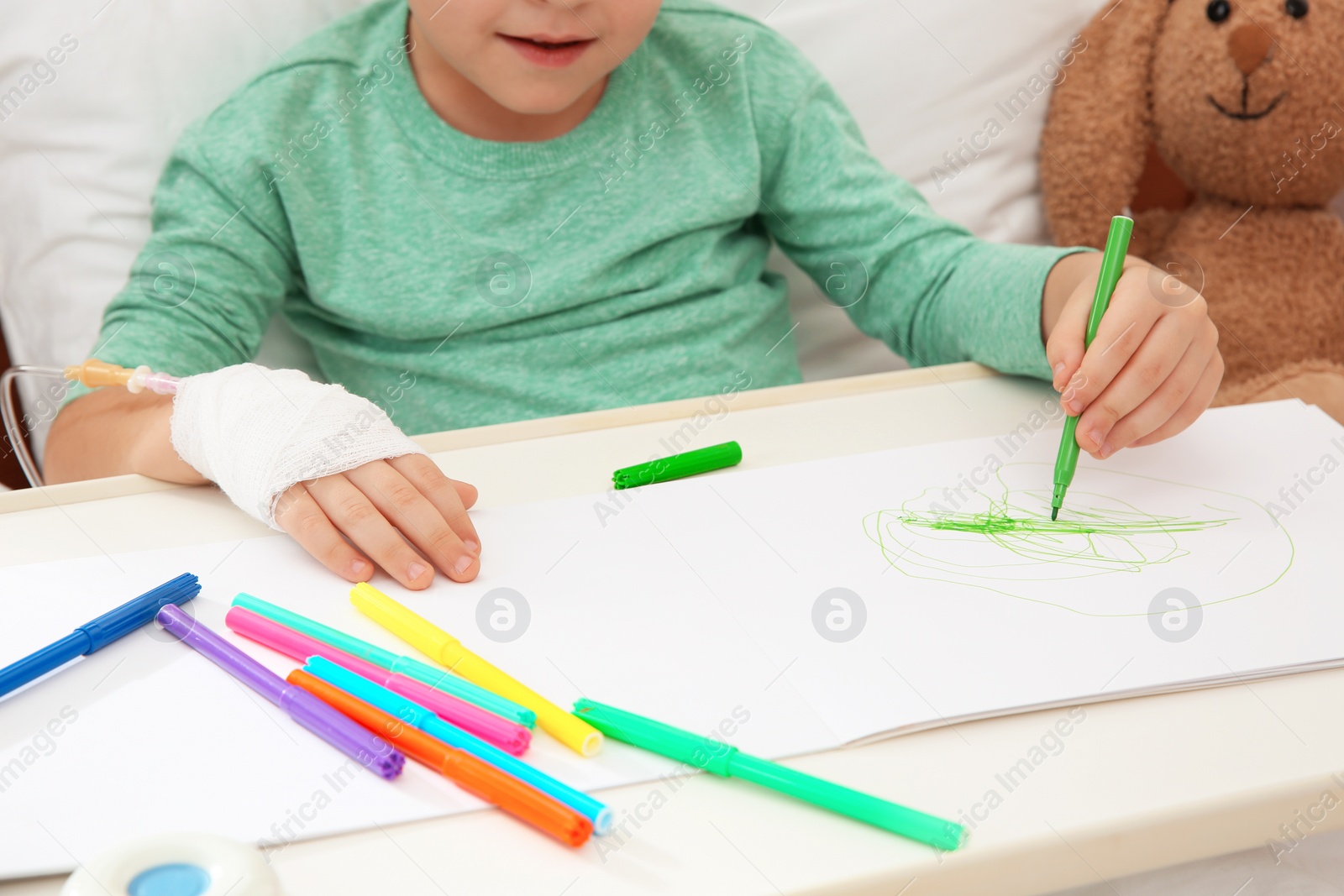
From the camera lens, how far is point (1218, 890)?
18.1 inches

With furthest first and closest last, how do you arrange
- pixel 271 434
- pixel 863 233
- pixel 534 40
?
pixel 863 233
pixel 534 40
pixel 271 434

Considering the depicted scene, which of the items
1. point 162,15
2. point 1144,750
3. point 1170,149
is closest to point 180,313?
point 162,15

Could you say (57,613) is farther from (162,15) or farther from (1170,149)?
(1170,149)

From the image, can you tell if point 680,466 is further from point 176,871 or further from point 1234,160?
point 1234,160

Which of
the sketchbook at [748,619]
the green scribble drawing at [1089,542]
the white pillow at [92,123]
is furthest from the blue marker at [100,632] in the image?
the white pillow at [92,123]

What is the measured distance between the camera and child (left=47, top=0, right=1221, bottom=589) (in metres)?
0.71

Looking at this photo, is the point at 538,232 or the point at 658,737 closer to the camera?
the point at 658,737

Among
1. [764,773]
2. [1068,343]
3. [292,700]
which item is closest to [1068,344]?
[1068,343]

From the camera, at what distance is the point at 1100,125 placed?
99 cm

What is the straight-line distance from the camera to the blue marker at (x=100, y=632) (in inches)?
16.0

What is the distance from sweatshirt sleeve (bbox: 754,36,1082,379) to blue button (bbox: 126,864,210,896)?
598mm

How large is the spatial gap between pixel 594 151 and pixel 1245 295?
608 mm

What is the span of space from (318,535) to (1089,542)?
0.37m

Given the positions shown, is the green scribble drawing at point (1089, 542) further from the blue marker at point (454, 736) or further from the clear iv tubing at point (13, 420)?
the clear iv tubing at point (13, 420)
